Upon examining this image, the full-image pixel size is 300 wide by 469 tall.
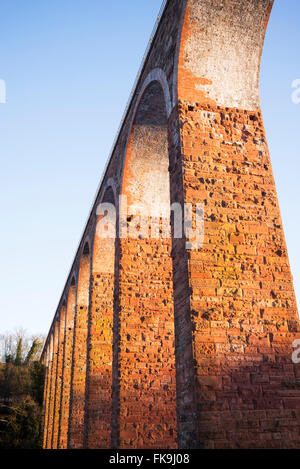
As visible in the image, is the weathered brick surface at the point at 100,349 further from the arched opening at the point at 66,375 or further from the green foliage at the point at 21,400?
the green foliage at the point at 21,400

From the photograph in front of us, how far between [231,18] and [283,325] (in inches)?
164

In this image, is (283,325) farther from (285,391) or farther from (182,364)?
(182,364)

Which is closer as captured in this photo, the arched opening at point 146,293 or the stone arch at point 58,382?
the arched opening at point 146,293

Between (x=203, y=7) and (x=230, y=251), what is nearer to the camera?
(x=230, y=251)

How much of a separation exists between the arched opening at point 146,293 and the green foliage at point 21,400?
57.8 feet

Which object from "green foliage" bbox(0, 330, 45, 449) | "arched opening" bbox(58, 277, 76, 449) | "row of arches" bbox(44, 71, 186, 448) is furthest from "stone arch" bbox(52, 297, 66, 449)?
"row of arches" bbox(44, 71, 186, 448)

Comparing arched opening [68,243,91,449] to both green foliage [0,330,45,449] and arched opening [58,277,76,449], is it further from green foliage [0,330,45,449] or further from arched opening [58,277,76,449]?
green foliage [0,330,45,449]

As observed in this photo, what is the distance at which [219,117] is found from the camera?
5.37 m

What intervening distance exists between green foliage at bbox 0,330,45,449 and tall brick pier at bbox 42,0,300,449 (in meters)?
17.1

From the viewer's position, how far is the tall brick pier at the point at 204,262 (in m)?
4.05

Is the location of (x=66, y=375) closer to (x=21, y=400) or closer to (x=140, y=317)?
(x=140, y=317)

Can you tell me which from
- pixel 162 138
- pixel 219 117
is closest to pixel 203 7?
pixel 219 117

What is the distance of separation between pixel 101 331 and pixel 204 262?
6344 millimetres

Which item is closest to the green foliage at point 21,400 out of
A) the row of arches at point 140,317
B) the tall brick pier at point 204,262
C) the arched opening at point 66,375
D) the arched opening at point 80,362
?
the arched opening at point 66,375
